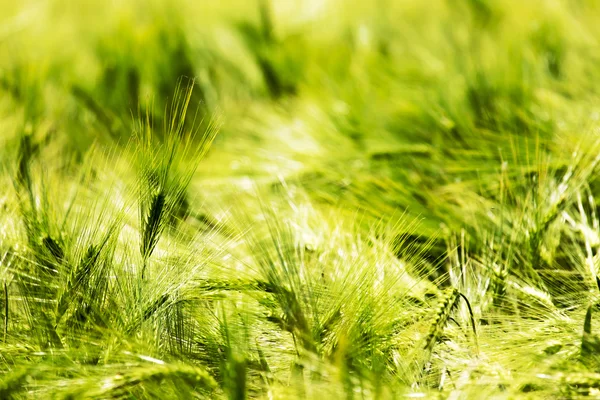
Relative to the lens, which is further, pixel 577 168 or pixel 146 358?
pixel 577 168

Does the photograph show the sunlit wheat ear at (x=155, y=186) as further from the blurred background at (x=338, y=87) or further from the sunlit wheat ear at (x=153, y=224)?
the blurred background at (x=338, y=87)

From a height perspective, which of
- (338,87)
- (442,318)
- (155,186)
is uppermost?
(338,87)

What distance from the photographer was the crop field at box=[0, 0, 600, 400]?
0.58m

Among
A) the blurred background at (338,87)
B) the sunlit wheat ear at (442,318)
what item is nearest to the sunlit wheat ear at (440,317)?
the sunlit wheat ear at (442,318)

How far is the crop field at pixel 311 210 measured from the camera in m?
0.58

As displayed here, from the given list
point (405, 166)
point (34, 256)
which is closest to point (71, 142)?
point (34, 256)

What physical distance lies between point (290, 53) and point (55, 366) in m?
0.87

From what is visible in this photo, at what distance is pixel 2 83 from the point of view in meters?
1.15

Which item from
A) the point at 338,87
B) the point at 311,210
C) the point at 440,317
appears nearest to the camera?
the point at 440,317

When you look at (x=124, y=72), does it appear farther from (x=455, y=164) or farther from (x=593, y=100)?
(x=593, y=100)

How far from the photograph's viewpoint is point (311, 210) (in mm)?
817

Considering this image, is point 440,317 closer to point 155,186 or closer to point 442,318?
point 442,318

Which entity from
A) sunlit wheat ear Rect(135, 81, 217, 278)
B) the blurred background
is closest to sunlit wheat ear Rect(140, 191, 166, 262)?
sunlit wheat ear Rect(135, 81, 217, 278)

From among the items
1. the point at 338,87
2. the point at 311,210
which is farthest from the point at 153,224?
the point at 338,87
